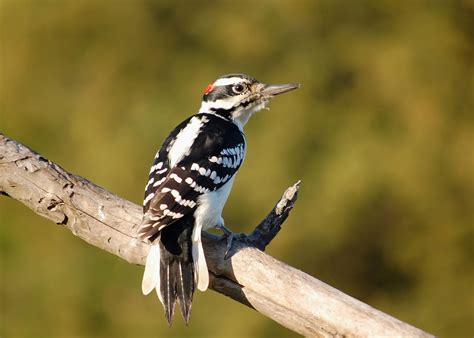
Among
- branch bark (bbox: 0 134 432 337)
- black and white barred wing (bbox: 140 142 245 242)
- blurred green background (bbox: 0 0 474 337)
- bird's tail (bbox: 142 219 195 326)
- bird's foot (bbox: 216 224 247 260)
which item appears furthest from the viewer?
blurred green background (bbox: 0 0 474 337)

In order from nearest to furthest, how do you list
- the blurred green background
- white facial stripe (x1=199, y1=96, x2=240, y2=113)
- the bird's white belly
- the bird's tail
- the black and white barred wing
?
the black and white barred wing → the bird's tail → the bird's white belly → white facial stripe (x1=199, y1=96, x2=240, y2=113) → the blurred green background

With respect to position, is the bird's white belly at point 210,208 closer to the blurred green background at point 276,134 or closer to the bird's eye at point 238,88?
the bird's eye at point 238,88

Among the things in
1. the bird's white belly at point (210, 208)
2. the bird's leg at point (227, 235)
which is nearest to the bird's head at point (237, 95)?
the bird's white belly at point (210, 208)

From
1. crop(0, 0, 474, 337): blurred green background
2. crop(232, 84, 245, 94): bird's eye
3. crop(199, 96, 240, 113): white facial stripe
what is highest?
crop(232, 84, 245, 94): bird's eye

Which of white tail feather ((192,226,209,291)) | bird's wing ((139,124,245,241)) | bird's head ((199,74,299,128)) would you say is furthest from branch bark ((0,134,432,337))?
bird's head ((199,74,299,128))

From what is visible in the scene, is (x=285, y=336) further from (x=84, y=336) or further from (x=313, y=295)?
(x=313, y=295)

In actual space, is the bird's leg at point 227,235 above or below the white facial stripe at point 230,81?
below

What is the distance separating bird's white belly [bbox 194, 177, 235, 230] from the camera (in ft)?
15.8

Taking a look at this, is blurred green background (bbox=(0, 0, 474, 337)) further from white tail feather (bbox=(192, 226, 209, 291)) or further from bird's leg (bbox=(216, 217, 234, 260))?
white tail feather (bbox=(192, 226, 209, 291))

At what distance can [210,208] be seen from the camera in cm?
488

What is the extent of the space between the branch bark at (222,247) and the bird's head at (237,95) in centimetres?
98

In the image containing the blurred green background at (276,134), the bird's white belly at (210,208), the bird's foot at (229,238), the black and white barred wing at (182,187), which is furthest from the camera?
the blurred green background at (276,134)

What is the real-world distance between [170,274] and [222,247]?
34 centimetres

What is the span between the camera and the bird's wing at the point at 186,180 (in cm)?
448
